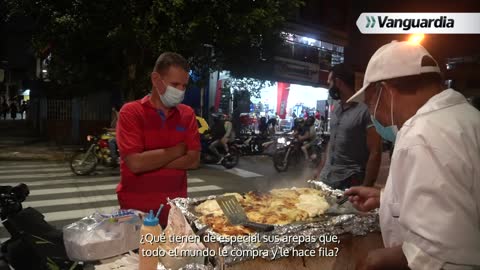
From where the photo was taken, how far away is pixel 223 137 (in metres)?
11.5

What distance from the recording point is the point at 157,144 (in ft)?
8.39

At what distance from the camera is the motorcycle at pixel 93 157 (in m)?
9.54

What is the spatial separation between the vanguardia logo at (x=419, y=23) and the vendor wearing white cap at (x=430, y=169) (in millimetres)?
6377

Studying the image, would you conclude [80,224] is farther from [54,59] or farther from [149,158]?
[54,59]

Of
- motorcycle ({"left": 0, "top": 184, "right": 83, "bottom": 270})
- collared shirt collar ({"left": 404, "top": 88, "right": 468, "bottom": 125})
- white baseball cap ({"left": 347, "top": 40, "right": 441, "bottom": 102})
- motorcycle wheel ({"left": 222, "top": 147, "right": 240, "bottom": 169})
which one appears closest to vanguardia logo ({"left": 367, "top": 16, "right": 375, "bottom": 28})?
motorcycle wheel ({"left": 222, "top": 147, "right": 240, "bottom": 169})

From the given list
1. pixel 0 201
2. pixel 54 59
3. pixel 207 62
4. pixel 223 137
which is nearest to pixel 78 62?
pixel 54 59

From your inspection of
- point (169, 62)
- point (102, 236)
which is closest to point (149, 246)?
point (102, 236)

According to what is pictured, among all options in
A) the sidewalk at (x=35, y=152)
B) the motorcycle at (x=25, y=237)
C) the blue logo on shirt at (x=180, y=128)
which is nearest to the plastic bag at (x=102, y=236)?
the motorcycle at (x=25, y=237)

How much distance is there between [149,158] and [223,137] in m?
9.04

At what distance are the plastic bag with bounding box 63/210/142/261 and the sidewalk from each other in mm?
10951

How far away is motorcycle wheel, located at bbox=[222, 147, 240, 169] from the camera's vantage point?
37.4 feet

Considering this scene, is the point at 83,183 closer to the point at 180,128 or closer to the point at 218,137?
the point at 218,137

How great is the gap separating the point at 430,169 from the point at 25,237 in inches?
94.0

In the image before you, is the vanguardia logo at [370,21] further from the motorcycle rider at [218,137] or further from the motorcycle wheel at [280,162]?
the motorcycle rider at [218,137]
